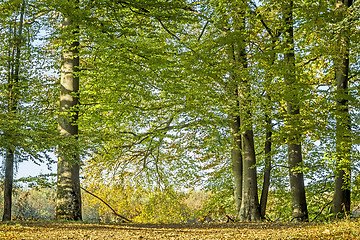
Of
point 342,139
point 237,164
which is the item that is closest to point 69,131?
point 237,164

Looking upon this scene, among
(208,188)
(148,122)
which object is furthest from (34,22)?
(208,188)

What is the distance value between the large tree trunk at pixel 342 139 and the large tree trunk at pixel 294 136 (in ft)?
3.18

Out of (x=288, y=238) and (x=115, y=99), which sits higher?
(x=115, y=99)

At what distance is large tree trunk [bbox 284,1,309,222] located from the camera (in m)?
10.4

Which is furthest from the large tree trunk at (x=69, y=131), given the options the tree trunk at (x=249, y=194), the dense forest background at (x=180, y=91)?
the tree trunk at (x=249, y=194)

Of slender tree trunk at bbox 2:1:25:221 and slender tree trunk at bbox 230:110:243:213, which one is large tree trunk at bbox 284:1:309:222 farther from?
slender tree trunk at bbox 2:1:25:221

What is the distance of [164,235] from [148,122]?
24.4ft

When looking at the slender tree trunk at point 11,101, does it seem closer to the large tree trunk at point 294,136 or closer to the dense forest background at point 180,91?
the dense forest background at point 180,91

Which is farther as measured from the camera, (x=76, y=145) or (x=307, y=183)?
(x=307, y=183)

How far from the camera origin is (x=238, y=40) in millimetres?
10594

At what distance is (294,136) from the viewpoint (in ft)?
33.7

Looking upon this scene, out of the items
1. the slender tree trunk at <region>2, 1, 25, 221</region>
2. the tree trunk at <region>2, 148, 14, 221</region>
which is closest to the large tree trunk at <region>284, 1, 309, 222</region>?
the slender tree trunk at <region>2, 1, 25, 221</region>

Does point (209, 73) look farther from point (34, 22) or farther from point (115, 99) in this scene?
point (34, 22)

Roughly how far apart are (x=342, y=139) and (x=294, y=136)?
54.3 inches
